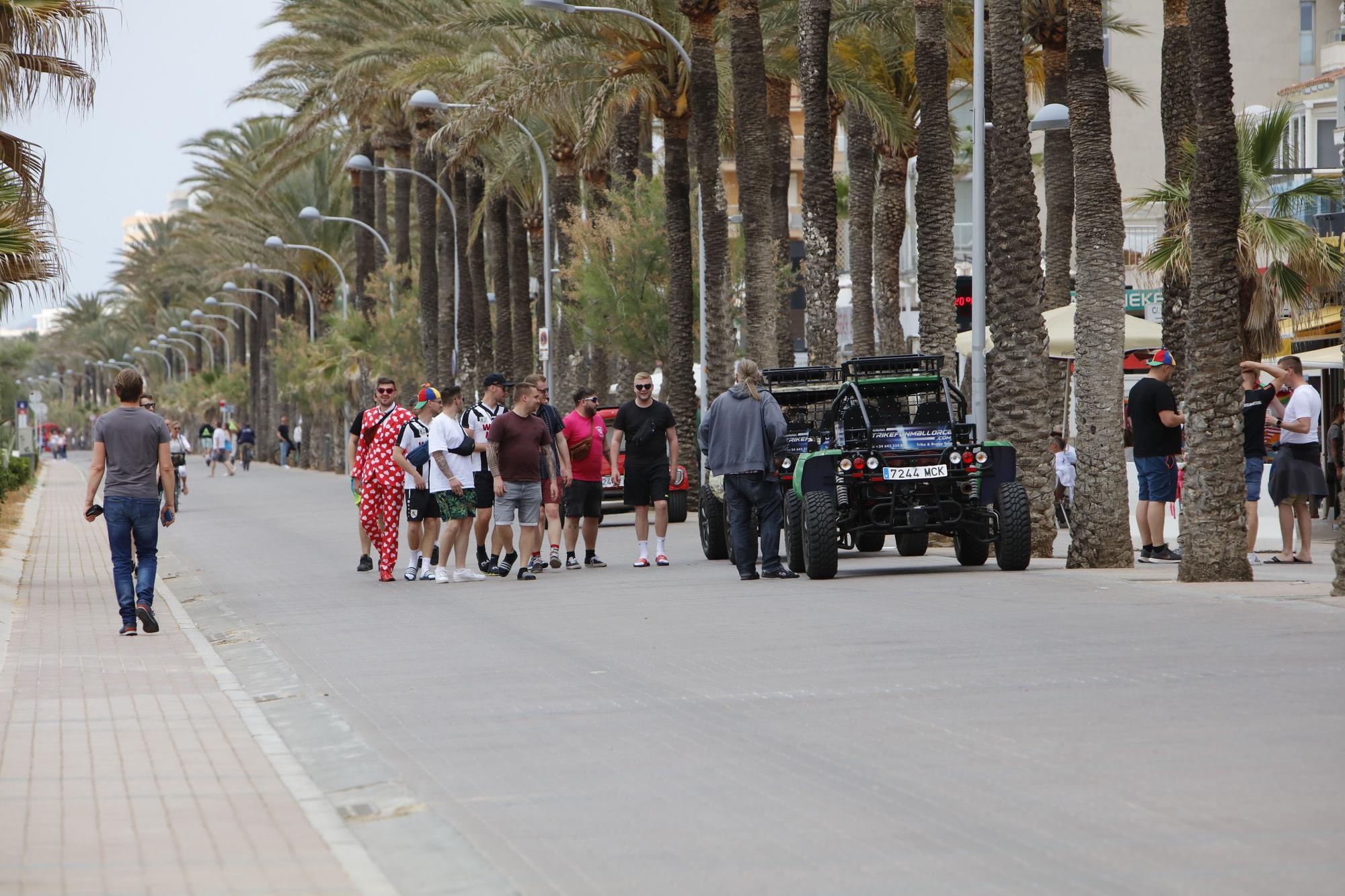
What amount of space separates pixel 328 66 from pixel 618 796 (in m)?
44.3

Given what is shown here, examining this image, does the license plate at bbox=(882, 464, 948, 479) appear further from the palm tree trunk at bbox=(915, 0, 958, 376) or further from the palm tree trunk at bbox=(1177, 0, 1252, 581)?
the palm tree trunk at bbox=(915, 0, 958, 376)

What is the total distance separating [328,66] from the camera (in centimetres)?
4875

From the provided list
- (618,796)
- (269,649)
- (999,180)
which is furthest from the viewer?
(999,180)

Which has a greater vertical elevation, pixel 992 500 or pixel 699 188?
pixel 699 188

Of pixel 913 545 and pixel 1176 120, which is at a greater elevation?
pixel 1176 120

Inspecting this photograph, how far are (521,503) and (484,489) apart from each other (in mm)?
485

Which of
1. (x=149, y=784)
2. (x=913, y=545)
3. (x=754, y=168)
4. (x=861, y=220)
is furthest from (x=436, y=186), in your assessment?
Result: (x=149, y=784)

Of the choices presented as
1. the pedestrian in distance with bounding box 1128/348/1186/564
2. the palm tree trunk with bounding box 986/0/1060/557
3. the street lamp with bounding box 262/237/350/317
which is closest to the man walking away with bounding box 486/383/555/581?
the palm tree trunk with bounding box 986/0/1060/557

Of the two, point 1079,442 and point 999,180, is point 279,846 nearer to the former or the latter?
point 1079,442

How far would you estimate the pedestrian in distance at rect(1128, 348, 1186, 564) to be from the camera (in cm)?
1688

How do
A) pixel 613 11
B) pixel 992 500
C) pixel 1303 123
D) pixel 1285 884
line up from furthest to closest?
pixel 1303 123 < pixel 613 11 < pixel 992 500 < pixel 1285 884

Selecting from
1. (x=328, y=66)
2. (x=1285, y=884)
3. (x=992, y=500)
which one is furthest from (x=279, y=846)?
(x=328, y=66)

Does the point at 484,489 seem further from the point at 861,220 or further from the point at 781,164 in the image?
the point at 781,164

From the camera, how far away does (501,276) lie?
46.8m
